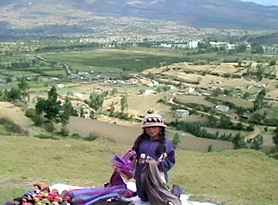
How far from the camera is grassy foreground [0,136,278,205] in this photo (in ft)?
45.9

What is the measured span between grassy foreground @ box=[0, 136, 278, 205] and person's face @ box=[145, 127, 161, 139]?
3476mm

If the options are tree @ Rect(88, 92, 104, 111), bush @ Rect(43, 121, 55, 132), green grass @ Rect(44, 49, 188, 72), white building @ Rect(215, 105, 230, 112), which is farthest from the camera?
green grass @ Rect(44, 49, 188, 72)

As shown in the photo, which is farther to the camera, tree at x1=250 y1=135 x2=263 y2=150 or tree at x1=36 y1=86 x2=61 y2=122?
tree at x1=250 y1=135 x2=263 y2=150

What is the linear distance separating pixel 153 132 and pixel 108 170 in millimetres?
8403

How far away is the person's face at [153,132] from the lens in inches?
364

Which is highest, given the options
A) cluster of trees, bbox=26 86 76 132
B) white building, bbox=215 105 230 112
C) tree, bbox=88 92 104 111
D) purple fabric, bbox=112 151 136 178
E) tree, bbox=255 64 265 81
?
purple fabric, bbox=112 151 136 178

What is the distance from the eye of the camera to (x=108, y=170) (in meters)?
17.5

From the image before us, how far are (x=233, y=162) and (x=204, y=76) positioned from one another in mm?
98281

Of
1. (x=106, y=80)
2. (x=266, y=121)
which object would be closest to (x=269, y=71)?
(x=106, y=80)

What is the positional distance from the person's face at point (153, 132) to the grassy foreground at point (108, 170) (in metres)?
3.48

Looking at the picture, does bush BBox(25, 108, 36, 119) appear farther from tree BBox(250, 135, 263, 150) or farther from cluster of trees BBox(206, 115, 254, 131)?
cluster of trees BBox(206, 115, 254, 131)

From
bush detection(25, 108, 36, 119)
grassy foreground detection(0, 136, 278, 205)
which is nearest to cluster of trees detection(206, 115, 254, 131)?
bush detection(25, 108, 36, 119)

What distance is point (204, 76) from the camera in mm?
116812

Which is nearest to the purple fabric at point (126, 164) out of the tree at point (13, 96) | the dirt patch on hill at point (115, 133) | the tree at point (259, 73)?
the dirt patch on hill at point (115, 133)
